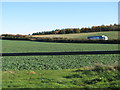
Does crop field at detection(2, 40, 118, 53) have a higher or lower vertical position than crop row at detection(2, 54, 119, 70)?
lower

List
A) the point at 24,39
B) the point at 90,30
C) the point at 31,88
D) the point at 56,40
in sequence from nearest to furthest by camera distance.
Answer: the point at 31,88 → the point at 56,40 → the point at 24,39 → the point at 90,30

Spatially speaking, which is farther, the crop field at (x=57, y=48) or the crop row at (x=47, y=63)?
the crop field at (x=57, y=48)

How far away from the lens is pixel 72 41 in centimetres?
6141

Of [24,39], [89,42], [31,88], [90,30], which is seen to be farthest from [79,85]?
[90,30]

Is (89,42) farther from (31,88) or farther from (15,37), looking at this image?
(31,88)

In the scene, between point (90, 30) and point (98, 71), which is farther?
point (90, 30)

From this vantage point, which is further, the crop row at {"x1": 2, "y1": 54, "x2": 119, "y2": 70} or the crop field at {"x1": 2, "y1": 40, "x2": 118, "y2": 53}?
the crop field at {"x1": 2, "y1": 40, "x2": 118, "y2": 53}

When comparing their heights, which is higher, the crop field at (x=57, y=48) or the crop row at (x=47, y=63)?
the crop row at (x=47, y=63)

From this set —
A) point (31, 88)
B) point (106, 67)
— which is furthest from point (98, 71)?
point (31, 88)

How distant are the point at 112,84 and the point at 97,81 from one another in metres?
0.61

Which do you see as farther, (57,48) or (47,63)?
(57,48)

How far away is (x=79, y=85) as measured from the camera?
658 centimetres

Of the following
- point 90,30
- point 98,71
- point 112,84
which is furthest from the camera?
point 90,30

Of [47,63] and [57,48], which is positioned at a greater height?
[47,63]
